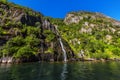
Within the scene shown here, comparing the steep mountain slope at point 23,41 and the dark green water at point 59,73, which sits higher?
the steep mountain slope at point 23,41

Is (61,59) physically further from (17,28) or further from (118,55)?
(118,55)

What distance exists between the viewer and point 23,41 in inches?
5212

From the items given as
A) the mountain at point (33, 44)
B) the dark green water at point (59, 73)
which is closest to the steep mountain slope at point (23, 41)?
the mountain at point (33, 44)

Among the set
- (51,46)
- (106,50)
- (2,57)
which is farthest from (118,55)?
(2,57)

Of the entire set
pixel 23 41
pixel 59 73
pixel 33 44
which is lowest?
pixel 59 73

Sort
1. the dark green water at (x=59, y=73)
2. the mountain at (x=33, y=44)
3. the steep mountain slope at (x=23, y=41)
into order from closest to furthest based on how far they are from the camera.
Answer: the dark green water at (x=59, y=73) → the steep mountain slope at (x=23, y=41) → the mountain at (x=33, y=44)

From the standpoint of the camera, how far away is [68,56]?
458ft

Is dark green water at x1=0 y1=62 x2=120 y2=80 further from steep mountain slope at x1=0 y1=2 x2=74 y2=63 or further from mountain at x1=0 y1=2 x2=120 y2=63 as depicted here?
mountain at x1=0 y1=2 x2=120 y2=63

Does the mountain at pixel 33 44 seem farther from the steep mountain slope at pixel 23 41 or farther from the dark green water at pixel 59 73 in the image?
the dark green water at pixel 59 73

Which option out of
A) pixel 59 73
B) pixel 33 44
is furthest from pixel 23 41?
pixel 59 73

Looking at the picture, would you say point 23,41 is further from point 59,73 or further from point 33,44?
point 59,73

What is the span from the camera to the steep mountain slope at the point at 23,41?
116269mm

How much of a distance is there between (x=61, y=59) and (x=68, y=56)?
8.59 metres

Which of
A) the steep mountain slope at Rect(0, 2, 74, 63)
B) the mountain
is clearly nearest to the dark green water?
the steep mountain slope at Rect(0, 2, 74, 63)
